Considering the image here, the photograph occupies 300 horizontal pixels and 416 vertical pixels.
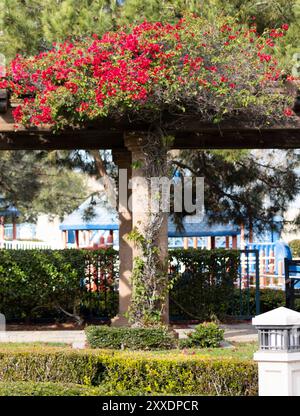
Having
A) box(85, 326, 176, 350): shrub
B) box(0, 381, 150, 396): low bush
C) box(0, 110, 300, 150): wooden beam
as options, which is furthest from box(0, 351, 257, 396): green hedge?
box(0, 110, 300, 150): wooden beam

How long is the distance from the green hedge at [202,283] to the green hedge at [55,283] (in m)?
1.08

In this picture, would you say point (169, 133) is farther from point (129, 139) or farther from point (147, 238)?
point (147, 238)

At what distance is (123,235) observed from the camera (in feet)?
47.0

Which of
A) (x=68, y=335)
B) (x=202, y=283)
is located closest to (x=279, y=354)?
(x=68, y=335)

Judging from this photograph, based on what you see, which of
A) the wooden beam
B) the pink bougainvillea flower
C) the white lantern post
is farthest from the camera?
the wooden beam

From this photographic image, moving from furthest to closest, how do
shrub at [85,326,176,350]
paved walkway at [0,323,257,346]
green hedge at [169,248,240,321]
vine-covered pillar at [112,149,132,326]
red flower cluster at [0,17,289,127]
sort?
green hedge at [169,248,240,321], vine-covered pillar at [112,149,132,326], paved walkway at [0,323,257,346], shrub at [85,326,176,350], red flower cluster at [0,17,289,127]

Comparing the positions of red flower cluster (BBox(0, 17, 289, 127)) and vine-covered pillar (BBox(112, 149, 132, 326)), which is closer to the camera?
red flower cluster (BBox(0, 17, 289, 127))

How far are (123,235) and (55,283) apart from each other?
75.5 inches

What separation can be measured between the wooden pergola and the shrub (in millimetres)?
824

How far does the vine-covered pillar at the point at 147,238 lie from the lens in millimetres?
12039

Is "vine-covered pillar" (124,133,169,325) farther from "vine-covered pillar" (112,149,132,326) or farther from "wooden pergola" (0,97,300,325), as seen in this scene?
"vine-covered pillar" (112,149,132,326)

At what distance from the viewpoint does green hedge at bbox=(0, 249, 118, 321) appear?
15484 millimetres

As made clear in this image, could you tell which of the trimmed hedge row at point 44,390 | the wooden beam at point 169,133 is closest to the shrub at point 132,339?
the wooden beam at point 169,133

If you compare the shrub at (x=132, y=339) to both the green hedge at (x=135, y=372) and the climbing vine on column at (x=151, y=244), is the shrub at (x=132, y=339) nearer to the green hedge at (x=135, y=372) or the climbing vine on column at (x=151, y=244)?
the climbing vine on column at (x=151, y=244)
